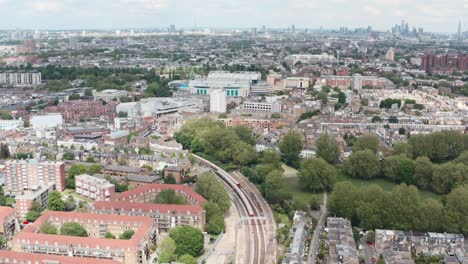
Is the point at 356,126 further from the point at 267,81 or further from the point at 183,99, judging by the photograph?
the point at 267,81

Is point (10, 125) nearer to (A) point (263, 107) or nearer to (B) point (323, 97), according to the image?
(A) point (263, 107)

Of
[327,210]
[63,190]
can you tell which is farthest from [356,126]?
[63,190]

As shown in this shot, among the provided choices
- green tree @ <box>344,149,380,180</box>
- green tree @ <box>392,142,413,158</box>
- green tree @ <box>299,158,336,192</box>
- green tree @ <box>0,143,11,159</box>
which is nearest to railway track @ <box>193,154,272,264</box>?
green tree @ <box>299,158,336,192</box>

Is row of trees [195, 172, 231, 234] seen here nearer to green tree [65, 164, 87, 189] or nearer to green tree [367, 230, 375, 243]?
green tree [367, 230, 375, 243]

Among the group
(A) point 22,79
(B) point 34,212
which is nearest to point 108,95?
(A) point 22,79

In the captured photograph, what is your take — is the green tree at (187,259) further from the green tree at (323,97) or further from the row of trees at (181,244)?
the green tree at (323,97)

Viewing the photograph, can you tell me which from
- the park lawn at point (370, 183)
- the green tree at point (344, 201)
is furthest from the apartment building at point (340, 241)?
the park lawn at point (370, 183)

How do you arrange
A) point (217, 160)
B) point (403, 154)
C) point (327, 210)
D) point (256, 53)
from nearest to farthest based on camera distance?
point (327, 210) → point (403, 154) → point (217, 160) → point (256, 53)
